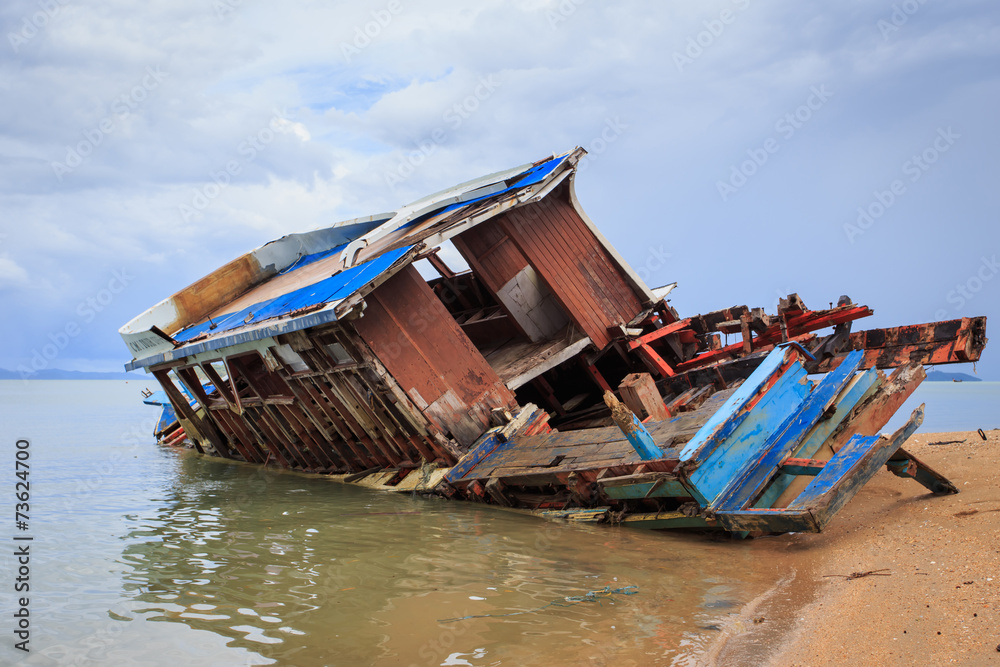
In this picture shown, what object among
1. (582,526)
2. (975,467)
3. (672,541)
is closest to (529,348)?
(582,526)

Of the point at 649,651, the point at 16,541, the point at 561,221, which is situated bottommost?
the point at 649,651

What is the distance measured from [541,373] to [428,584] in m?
5.95

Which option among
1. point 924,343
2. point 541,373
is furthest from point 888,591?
point 541,373

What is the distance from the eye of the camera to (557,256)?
36.8 feet

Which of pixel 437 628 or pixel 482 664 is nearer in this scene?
pixel 482 664

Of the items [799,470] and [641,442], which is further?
[799,470]

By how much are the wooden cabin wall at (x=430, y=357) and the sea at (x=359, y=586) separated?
1.25 meters

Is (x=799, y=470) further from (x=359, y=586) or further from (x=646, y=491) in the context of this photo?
(x=359, y=586)

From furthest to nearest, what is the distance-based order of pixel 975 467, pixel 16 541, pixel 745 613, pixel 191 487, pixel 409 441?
pixel 191 487
pixel 409 441
pixel 975 467
pixel 16 541
pixel 745 613

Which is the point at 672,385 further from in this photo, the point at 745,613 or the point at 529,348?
the point at 745,613

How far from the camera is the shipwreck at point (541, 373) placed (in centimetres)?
661

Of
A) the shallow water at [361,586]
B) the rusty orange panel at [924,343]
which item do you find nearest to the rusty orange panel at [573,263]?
the rusty orange panel at [924,343]

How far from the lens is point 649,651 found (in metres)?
4.16

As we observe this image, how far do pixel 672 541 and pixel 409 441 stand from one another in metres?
4.31
